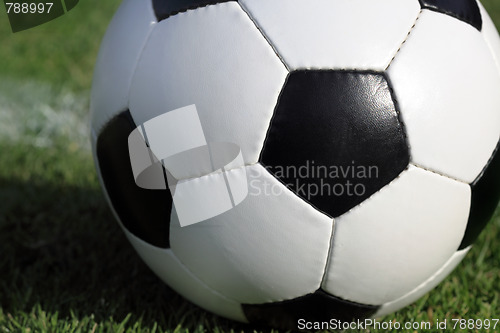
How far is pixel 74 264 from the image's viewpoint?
2.93m

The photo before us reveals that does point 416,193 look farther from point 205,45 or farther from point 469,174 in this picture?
point 205,45

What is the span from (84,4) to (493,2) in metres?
4.30

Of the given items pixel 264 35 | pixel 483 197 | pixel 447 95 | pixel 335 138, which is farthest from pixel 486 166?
pixel 264 35

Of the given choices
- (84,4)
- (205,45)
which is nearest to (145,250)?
(205,45)

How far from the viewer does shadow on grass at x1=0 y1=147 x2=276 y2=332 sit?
101 inches

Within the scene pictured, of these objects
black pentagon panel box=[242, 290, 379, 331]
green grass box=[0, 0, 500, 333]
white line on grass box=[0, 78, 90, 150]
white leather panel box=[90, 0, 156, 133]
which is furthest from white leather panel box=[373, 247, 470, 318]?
white line on grass box=[0, 78, 90, 150]

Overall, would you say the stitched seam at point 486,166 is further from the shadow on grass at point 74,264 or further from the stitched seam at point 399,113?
the shadow on grass at point 74,264

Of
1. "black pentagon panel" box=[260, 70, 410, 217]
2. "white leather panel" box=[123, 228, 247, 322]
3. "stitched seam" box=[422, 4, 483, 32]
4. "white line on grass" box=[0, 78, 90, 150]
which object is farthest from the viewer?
"white line on grass" box=[0, 78, 90, 150]

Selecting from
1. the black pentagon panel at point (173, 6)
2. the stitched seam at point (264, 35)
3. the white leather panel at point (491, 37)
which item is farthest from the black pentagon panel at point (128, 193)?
the white leather panel at point (491, 37)

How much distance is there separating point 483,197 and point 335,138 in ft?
2.09

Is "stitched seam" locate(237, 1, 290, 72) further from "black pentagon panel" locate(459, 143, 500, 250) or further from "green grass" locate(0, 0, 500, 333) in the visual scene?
"green grass" locate(0, 0, 500, 333)

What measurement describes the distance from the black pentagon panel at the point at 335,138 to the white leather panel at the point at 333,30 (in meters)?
0.05

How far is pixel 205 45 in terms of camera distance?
1916 mm

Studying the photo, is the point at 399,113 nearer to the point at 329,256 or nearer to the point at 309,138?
the point at 309,138
